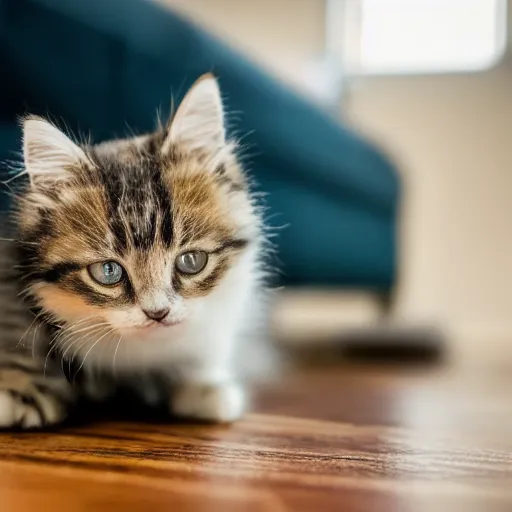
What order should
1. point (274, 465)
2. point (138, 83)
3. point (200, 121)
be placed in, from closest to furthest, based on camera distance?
point (274, 465)
point (200, 121)
point (138, 83)

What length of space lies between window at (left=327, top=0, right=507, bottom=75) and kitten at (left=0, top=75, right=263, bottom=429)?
7.99 ft

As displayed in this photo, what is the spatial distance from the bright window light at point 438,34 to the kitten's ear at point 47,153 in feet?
8.30

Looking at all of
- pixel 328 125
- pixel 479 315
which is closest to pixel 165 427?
pixel 328 125

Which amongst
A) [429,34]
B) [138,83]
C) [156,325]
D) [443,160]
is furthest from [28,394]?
[429,34]

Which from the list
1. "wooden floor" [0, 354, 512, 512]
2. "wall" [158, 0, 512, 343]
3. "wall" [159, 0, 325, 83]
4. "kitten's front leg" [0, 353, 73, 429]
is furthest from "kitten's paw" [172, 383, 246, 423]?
"wall" [159, 0, 325, 83]

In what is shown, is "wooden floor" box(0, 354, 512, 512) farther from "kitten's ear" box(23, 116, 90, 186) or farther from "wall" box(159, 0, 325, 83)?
"wall" box(159, 0, 325, 83)

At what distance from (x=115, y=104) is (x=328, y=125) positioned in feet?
2.49

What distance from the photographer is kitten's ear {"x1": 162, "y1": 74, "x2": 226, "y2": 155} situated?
740 mm

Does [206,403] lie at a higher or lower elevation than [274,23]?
lower

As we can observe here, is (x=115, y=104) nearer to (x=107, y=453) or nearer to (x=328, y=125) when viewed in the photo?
(x=107, y=453)

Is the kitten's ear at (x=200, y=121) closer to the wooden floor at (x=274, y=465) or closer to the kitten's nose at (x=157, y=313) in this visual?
the kitten's nose at (x=157, y=313)

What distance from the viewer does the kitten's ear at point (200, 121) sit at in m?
0.74

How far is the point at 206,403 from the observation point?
845 millimetres

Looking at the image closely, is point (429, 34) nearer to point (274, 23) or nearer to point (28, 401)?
point (274, 23)
